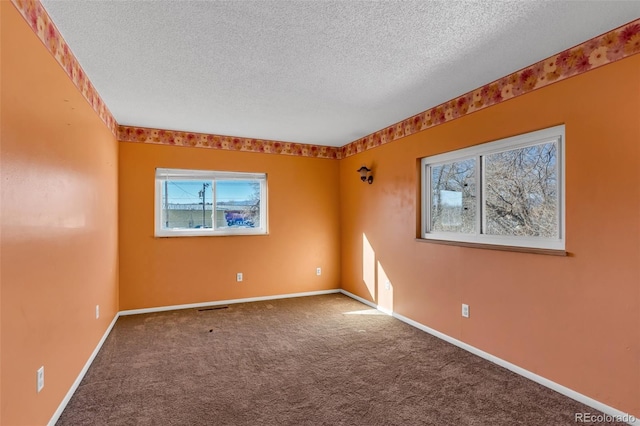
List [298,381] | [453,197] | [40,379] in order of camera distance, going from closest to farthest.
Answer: [40,379] < [298,381] < [453,197]

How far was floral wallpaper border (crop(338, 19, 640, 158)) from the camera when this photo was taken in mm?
1952

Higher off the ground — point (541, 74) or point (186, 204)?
point (541, 74)

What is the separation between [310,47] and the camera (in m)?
2.17

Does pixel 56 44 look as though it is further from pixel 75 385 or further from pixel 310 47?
pixel 75 385

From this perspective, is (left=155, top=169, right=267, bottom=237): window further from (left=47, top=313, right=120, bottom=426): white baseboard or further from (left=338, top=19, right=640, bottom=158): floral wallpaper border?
(left=338, top=19, right=640, bottom=158): floral wallpaper border

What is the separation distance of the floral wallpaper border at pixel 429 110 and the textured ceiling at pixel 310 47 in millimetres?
68

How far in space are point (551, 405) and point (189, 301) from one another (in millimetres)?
3991

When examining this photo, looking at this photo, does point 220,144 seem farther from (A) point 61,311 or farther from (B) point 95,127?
(A) point 61,311

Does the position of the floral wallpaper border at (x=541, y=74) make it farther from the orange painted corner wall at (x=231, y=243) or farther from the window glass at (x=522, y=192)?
the orange painted corner wall at (x=231, y=243)

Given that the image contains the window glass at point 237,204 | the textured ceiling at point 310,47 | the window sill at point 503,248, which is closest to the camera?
the textured ceiling at point 310,47

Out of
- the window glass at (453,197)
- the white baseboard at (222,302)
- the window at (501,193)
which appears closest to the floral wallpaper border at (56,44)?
the white baseboard at (222,302)

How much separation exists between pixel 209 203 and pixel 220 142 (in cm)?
88

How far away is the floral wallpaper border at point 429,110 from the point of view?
1903 mm

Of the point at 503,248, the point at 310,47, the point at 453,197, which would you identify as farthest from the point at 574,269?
the point at 310,47
